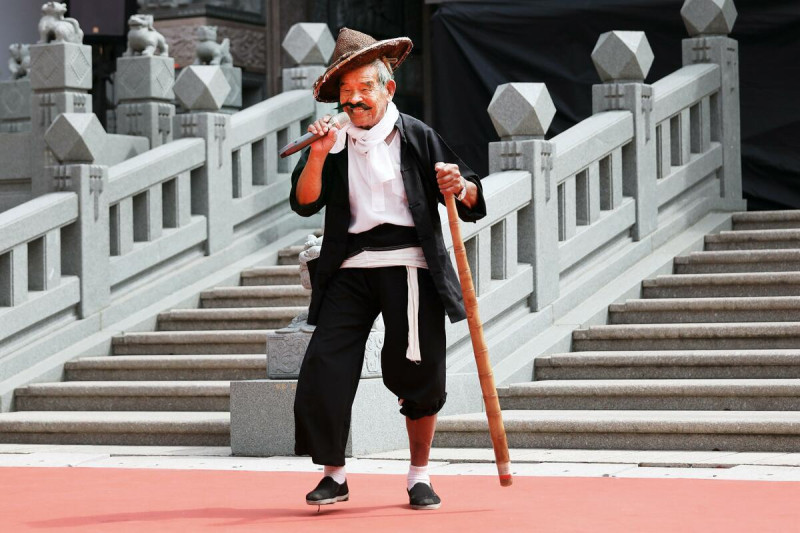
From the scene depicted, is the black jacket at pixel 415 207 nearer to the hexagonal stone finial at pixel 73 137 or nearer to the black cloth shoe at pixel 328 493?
the black cloth shoe at pixel 328 493

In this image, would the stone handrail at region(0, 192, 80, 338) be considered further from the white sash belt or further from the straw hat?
the white sash belt

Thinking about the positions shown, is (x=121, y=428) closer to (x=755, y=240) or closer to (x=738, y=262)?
(x=738, y=262)

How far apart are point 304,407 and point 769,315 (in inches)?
208

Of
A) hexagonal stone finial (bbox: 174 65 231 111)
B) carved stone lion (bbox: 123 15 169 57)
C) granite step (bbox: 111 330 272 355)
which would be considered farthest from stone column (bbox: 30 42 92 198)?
granite step (bbox: 111 330 272 355)

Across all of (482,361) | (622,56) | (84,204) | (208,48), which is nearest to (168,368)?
(84,204)

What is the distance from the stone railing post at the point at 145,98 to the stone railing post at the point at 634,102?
485 cm

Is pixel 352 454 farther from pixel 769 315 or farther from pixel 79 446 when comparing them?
pixel 769 315

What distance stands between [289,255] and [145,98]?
2780 millimetres

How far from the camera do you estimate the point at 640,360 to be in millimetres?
10539

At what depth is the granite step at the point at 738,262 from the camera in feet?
39.2

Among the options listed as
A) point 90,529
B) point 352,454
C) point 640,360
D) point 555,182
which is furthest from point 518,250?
point 90,529

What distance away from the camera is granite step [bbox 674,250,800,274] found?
11.9 metres

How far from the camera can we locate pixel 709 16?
13.6 meters

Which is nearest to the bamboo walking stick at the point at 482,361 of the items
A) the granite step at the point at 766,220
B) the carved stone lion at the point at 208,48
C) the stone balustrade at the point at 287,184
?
the stone balustrade at the point at 287,184
